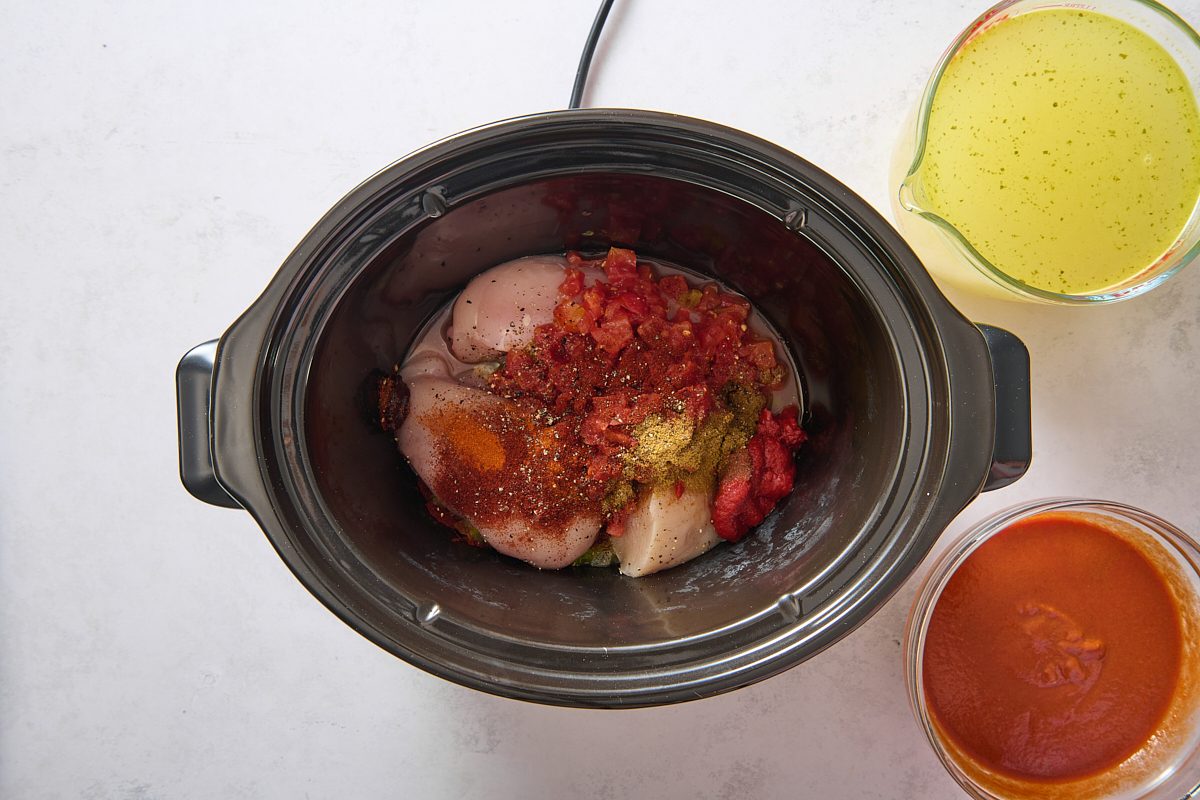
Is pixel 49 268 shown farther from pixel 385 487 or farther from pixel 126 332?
pixel 385 487

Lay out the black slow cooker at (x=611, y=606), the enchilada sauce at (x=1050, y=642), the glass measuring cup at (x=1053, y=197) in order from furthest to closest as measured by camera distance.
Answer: the enchilada sauce at (x=1050, y=642) < the glass measuring cup at (x=1053, y=197) < the black slow cooker at (x=611, y=606)

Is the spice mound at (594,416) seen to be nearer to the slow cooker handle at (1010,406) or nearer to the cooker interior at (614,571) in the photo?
the cooker interior at (614,571)

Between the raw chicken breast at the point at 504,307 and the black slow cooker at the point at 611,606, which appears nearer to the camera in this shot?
the black slow cooker at the point at 611,606

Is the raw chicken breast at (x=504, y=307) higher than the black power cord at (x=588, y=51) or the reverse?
the reverse

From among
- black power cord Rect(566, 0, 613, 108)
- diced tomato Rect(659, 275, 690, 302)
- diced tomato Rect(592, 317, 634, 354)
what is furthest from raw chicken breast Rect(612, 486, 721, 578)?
black power cord Rect(566, 0, 613, 108)

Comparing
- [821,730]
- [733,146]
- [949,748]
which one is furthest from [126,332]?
[949,748]

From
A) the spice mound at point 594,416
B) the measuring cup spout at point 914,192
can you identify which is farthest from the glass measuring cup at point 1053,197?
the spice mound at point 594,416
